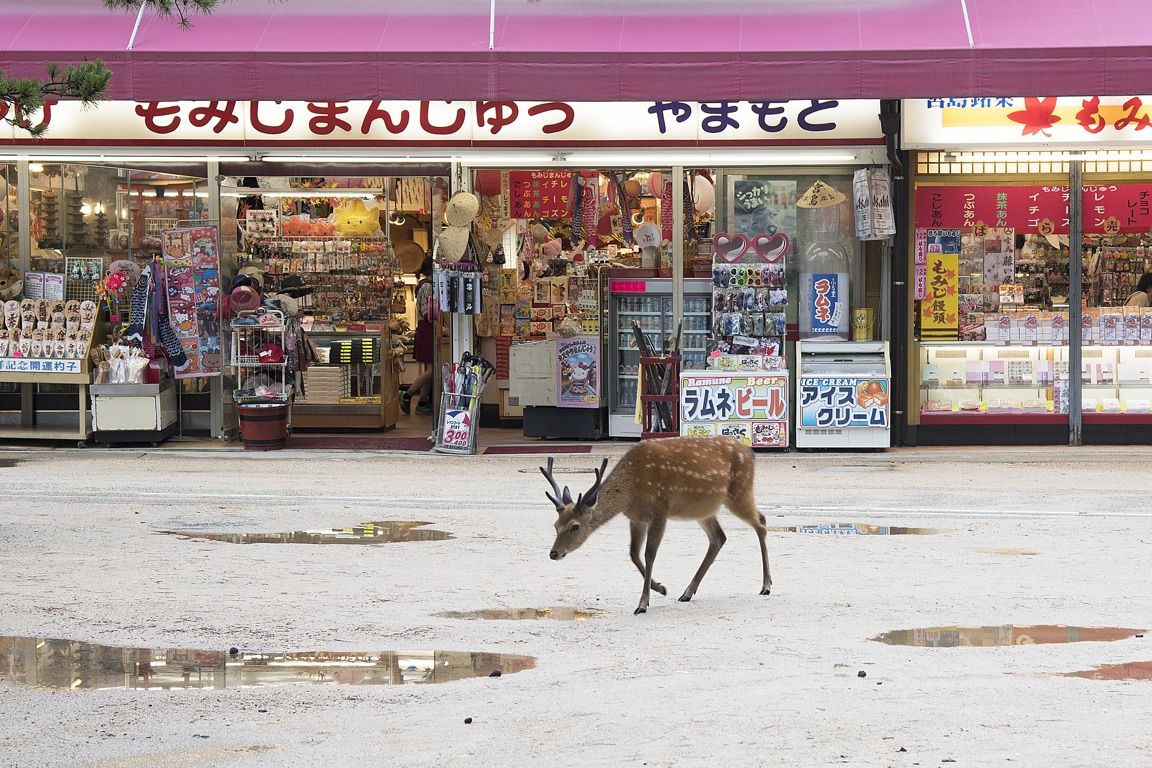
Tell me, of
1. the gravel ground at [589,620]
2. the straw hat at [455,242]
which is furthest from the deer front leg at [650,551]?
the straw hat at [455,242]

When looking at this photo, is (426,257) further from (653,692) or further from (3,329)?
(653,692)

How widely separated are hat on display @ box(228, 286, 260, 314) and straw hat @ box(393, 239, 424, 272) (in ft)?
10.8

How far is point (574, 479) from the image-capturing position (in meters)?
14.3

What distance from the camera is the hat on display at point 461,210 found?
1611 cm

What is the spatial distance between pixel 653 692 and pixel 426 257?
13191 millimetres

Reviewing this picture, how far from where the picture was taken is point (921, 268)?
1645cm

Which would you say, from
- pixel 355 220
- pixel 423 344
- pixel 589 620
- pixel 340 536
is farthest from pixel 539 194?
pixel 589 620

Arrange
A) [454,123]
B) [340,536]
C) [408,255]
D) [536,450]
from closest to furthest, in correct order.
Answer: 1. [340,536]
2. [454,123]
3. [536,450]
4. [408,255]

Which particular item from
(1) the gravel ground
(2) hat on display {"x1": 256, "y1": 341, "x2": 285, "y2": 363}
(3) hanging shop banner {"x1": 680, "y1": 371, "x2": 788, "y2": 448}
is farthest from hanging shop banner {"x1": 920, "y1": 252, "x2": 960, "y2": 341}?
(2) hat on display {"x1": 256, "y1": 341, "x2": 285, "y2": 363}

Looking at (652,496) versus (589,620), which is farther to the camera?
(652,496)

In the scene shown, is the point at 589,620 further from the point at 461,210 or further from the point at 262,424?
the point at 262,424

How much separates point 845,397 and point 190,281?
697 centimetres

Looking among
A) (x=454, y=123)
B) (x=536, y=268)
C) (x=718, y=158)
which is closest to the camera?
(x=454, y=123)

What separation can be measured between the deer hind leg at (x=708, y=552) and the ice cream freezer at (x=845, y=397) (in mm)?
6684
